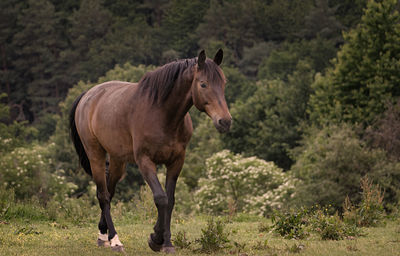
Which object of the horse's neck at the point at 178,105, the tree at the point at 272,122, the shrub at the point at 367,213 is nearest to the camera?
the horse's neck at the point at 178,105

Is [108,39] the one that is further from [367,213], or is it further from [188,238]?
[188,238]

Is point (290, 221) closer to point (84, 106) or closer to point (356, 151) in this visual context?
point (84, 106)

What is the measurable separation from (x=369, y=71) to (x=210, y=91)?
23754 millimetres

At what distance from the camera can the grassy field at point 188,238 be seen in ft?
23.5

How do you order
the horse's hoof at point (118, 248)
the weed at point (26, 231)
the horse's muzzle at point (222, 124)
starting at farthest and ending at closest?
the weed at point (26, 231) → the horse's hoof at point (118, 248) → the horse's muzzle at point (222, 124)

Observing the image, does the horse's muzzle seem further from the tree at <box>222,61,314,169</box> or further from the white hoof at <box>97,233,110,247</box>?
the tree at <box>222,61,314,169</box>

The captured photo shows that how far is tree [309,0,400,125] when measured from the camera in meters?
27.8

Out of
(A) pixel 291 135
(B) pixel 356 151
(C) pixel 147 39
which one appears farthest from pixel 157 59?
(B) pixel 356 151

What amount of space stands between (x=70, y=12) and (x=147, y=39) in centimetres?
1601

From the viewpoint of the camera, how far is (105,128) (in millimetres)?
8148

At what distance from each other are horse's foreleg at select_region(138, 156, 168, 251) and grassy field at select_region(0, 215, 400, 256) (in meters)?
0.18

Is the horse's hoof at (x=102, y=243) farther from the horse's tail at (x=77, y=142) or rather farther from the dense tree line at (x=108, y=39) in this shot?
the dense tree line at (x=108, y=39)

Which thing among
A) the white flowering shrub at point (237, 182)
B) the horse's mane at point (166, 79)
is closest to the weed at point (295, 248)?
the horse's mane at point (166, 79)

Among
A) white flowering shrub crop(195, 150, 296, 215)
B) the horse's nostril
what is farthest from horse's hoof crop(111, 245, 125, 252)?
white flowering shrub crop(195, 150, 296, 215)
